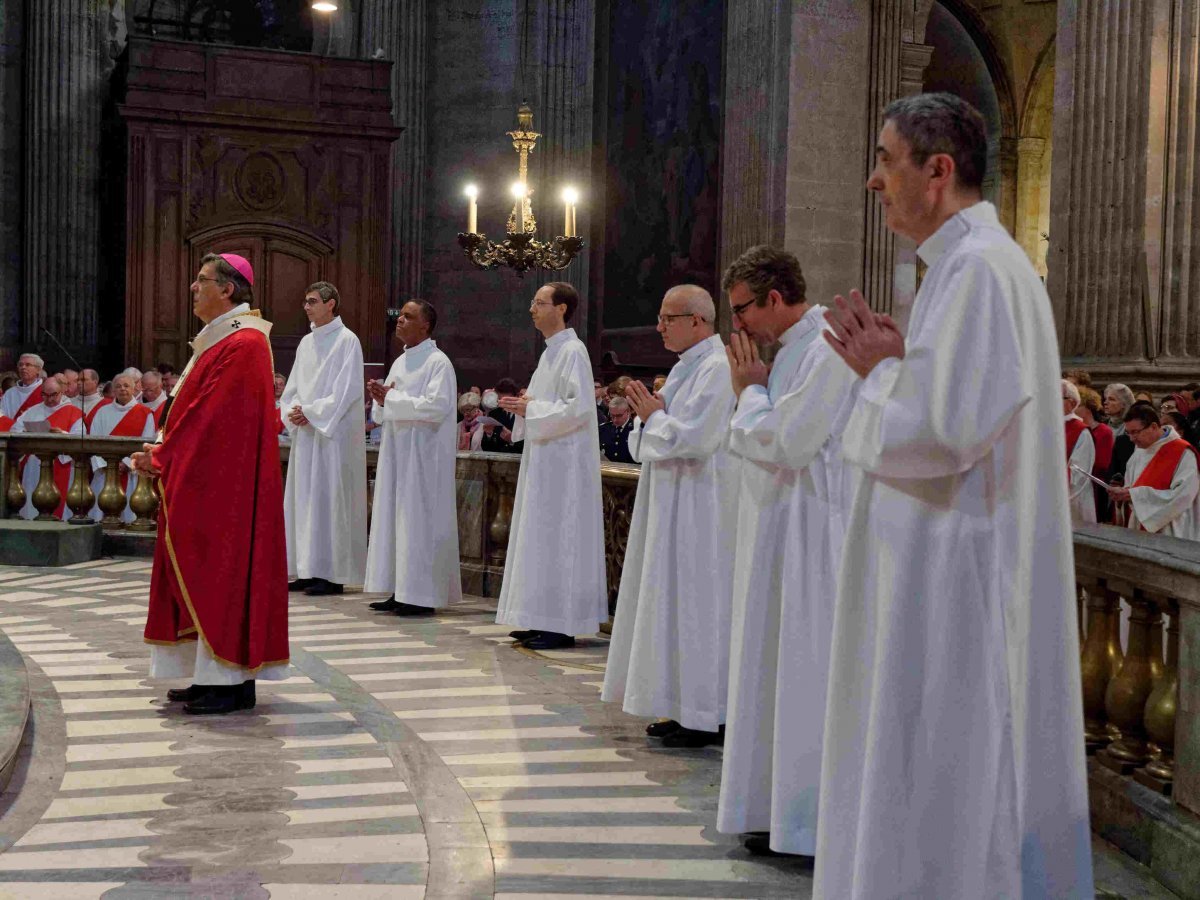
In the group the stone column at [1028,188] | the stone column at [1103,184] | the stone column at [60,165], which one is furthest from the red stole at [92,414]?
the stone column at [1028,188]

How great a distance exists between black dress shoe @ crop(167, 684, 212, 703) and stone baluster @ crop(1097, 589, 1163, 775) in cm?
349

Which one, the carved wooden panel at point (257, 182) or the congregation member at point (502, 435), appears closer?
the congregation member at point (502, 435)

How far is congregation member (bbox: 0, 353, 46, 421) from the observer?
1345 centimetres

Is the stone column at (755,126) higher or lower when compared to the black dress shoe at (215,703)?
higher

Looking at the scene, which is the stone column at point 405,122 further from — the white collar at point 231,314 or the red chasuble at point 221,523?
the red chasuble at point 221,523

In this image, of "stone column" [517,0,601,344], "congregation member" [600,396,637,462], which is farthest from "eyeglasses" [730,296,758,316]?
"stone column" [517,0,601,344]

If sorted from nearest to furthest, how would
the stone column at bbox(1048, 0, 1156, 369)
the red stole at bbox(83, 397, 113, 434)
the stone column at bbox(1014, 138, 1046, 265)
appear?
the stone column at bbox(1048, 0, 1156, 369) < the red stole at bbox(83, 397, 113, 434) < the stone column at bbox(1014, 138, 1046, 265)

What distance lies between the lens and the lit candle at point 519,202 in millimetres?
14086

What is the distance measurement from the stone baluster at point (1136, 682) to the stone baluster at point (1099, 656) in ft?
0.34

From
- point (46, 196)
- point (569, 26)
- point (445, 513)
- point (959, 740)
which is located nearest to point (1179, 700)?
point (959, 740)

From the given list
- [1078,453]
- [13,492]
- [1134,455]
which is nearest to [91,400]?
[13,492]

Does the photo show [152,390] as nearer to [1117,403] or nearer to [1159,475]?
[1117,403]

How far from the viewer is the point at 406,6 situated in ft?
66.9

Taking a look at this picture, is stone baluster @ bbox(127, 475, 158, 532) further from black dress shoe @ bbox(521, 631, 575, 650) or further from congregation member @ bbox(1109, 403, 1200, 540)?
congregation member @ bbox(1109, 403, 1200, 540)
